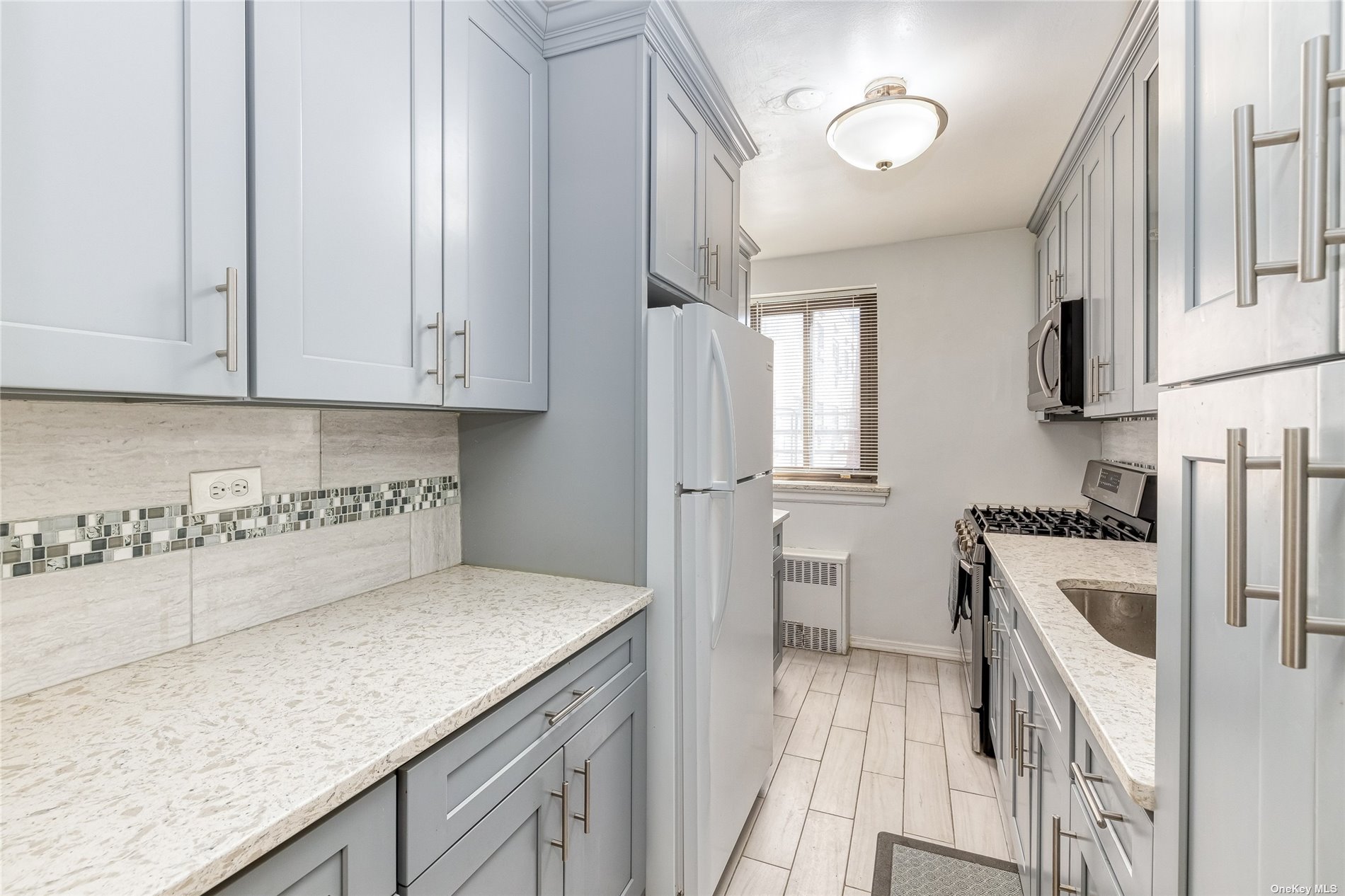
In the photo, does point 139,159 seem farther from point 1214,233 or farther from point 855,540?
point 855,540

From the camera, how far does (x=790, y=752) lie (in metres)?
2.56

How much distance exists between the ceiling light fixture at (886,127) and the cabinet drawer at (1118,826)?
1798mm

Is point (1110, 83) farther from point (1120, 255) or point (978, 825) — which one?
point (978, 825)

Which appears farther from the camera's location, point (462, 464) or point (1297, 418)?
point (462, 464)

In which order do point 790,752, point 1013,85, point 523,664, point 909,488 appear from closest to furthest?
1. point 523,664
2. point 1013,85
3. point 790,752
4. point 909,488

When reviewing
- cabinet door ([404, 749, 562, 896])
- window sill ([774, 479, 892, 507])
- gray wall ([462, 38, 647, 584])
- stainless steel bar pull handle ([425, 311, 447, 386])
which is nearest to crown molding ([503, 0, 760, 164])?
gray wall ([462, 38, 647, 584])

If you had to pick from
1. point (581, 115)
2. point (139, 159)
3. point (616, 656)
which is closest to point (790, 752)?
point (616, 656)

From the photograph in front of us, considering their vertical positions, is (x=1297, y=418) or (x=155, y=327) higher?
(x=155, y=327)

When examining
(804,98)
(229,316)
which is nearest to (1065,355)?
(804,98)

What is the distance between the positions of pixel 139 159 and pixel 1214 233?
52.2 inches

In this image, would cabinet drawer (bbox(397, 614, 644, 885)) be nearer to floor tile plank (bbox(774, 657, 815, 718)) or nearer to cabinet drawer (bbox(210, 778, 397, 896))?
cabinet drawer (bbox(210, 778, 397, 896))

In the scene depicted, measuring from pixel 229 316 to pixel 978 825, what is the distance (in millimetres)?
2631

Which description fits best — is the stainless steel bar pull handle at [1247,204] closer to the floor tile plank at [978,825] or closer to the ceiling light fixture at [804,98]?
the ceiling light fixture at [804,98]

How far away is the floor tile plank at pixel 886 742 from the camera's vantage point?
8.00ft
